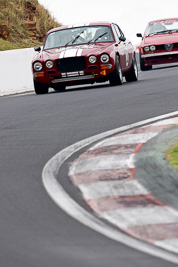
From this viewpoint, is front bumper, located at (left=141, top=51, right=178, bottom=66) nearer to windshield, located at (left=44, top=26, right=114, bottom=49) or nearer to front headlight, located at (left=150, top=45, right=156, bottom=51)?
front headlight, located at (left=150, top=45, right=156, bottom=51)

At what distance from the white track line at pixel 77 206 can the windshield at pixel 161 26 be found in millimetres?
16184

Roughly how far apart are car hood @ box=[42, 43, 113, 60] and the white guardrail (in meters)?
2.96

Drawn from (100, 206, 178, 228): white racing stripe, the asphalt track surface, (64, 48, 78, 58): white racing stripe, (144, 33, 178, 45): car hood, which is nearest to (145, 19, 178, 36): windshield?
(144, 33, 178, 45): car hood

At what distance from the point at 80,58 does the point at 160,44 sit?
24.5ft

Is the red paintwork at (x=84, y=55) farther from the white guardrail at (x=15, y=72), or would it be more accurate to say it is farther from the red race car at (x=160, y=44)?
the red race car at (x=160, y=44)

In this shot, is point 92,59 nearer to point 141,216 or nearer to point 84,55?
point 84,55

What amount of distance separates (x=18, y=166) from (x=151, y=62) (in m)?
16.8

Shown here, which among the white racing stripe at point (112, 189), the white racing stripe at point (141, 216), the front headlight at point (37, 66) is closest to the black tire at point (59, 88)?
the front headlight at point (37, 66)

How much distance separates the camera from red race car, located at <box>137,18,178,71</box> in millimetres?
23594

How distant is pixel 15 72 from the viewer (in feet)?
66.9

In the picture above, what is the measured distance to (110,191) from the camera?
20.3 ft

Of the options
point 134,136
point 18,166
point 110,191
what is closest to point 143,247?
point 110,191

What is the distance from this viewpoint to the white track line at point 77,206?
14.9ft

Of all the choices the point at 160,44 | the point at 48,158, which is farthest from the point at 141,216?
the point at 160,44
